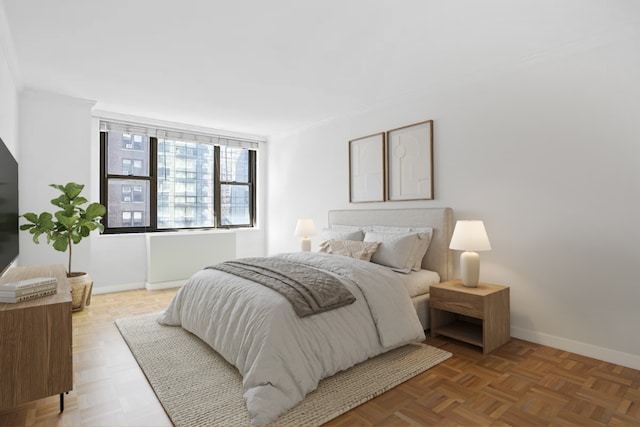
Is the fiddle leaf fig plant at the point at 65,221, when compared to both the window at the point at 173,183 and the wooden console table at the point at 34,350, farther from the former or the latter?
the wooden console table at the point at 34,350

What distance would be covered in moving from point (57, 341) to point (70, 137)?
3.22 m

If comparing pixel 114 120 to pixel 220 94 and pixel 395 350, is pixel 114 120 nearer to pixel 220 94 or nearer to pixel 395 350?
pixel 220 94

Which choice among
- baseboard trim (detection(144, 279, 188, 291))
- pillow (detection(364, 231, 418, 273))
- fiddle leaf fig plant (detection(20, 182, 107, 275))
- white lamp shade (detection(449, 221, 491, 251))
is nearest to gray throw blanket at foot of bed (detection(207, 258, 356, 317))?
pillow (detection(364, 231, 418, 273))

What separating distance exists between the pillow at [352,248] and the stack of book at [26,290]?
241cm

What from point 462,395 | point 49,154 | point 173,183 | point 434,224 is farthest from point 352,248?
point 49,154

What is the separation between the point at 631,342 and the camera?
254cm

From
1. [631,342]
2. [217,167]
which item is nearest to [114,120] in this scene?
[217,167]

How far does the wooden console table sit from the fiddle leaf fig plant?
81.0 inches

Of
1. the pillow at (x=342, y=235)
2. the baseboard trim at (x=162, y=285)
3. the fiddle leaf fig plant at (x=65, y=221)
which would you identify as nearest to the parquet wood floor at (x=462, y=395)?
the fiddle leaf fig plant at (x=65, y=221)

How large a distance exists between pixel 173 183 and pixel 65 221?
6.20 feet

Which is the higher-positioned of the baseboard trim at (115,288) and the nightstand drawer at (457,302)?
the nightstand drawer at (457,302)

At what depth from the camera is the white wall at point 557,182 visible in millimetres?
2562

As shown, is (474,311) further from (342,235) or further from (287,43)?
(287,43)

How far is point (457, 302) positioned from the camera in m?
2.91
